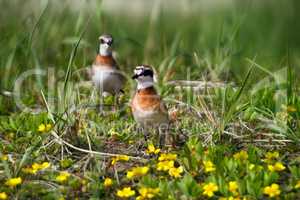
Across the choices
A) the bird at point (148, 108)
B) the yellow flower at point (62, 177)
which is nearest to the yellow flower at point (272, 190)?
the bird at point (148, 108)

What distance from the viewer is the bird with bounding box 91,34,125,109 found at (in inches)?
223

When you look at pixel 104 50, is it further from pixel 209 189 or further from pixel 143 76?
pixel 209 189

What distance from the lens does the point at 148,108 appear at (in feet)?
15.2

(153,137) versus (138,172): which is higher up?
(153,137)

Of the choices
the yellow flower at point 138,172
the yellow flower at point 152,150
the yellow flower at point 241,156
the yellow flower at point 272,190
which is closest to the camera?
the yellow flower at point 272,190

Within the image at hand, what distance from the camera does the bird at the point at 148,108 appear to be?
461 centimetres

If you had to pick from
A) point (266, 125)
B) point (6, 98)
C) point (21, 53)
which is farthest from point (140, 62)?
point (266, 125)

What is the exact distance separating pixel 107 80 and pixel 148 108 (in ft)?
3.67

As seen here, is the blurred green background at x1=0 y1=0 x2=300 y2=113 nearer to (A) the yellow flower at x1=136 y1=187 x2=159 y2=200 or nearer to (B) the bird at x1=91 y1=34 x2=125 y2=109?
(B) the bird at x1=91 y1=34 x2=125 y2=109

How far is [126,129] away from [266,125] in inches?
42.9

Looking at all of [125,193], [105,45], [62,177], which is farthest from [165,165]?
[105,45]

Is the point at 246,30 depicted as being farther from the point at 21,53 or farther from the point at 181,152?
the point at 181,152

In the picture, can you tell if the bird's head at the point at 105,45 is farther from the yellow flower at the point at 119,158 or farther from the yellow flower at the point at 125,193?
the yellow flower at the point at 125,193

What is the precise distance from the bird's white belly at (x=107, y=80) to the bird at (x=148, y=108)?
91 cm
